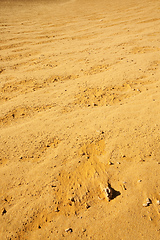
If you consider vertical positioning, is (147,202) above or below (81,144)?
below

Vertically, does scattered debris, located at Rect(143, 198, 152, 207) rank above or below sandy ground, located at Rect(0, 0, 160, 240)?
below

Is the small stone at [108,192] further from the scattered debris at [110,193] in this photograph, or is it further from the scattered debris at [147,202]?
the scattered debris at [147,202]

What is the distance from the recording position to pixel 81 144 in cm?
179

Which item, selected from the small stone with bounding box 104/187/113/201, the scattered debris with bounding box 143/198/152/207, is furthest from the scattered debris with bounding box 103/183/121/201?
the scattered debris with bounding box 143/198/152/207

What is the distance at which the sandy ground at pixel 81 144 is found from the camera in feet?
4.24

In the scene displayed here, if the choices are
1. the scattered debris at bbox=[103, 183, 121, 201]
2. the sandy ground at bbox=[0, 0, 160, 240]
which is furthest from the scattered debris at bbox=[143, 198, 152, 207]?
the scattered debris at bbox=[103, 183, 121, 201]

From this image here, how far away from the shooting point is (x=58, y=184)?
149 cm

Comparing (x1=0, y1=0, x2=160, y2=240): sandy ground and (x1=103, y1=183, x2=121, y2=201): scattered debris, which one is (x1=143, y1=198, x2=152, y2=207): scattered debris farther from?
(x1=103, y1=183, x2=121, y2=201): scattered debris

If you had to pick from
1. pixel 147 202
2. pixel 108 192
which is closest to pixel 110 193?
pixel 108 192

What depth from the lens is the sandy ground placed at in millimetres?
1291

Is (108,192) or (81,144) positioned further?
(81,144)

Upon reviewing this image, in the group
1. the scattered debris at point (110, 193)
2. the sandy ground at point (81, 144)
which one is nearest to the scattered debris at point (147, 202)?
the sandy ground at point (81, 144)

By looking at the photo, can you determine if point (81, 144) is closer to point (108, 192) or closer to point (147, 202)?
point (108, 192)

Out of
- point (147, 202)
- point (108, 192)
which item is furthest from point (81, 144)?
point (147, 202)
